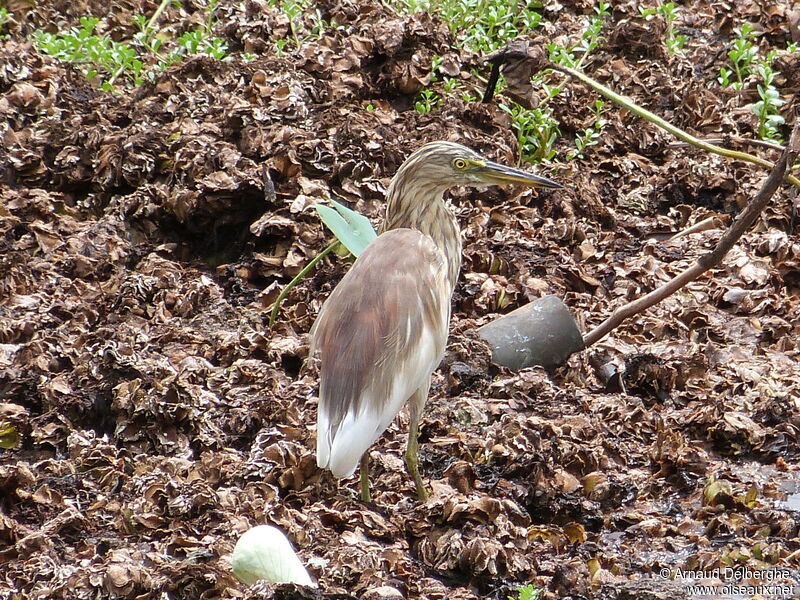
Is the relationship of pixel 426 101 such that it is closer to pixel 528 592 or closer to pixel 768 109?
pixel 768 109

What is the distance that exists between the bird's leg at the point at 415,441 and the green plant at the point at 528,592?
1.83 ft

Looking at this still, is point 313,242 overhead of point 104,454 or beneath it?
overhead

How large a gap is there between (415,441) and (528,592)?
83 centimetres

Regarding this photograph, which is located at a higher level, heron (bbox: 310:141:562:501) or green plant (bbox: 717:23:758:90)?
green plant (bbox: 717:23:758:90)

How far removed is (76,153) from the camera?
5.63 m

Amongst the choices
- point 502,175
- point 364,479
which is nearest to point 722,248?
point 502,175

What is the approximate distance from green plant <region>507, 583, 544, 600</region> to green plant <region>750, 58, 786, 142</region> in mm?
3279

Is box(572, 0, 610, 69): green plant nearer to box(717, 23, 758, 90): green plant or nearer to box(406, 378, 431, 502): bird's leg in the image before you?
box(717, 23, 758, 90): green plant

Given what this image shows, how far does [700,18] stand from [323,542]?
4.79 metres

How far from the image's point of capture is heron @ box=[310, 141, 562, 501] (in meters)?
3.48

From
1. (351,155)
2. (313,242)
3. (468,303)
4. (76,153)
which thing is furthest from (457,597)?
(76,153)

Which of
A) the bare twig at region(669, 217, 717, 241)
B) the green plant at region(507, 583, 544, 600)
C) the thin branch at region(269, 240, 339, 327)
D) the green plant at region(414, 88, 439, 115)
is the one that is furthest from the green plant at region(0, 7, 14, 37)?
the green plant at region(507, 583, 544, 600)

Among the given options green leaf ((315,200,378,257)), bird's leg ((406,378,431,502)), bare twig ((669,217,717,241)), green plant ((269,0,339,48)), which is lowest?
bird's leg ((406,378,431,502))

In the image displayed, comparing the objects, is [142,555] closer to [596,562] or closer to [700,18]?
[596,562]
